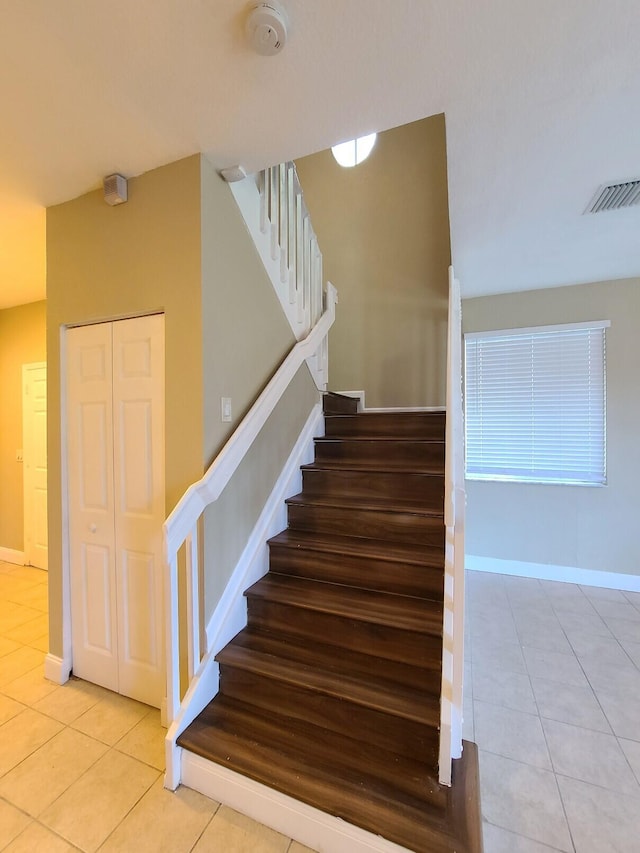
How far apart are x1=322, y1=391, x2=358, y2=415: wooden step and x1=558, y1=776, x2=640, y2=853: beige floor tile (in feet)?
7.92

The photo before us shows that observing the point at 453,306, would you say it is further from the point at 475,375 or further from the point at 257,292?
the point at 475,375

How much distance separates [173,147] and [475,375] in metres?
3.09

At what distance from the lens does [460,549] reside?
4.15 ft

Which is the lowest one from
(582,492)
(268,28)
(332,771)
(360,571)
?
(332,771)

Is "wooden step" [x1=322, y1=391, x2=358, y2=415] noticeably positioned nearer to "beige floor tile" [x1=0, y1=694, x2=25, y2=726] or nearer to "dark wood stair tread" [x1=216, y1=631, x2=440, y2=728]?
"dark wood stair tread" [x1=216, y1=631, x2=440, y2=728]

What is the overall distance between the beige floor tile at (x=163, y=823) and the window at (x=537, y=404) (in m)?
3.15

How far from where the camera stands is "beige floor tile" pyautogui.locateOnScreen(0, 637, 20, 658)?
2.33 meters

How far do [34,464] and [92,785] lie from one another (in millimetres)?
3158

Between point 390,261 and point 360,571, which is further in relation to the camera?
point 390,261

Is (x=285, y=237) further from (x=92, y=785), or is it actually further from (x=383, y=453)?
(x=92, y=785)

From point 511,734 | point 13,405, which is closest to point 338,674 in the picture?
point 511,734

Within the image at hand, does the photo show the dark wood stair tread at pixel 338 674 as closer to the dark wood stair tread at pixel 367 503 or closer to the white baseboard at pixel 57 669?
the dark wood stair tread at pixel 367 503

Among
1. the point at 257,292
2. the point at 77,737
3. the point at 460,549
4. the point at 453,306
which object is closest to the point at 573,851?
the point at 460,549

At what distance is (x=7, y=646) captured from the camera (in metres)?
2.40
